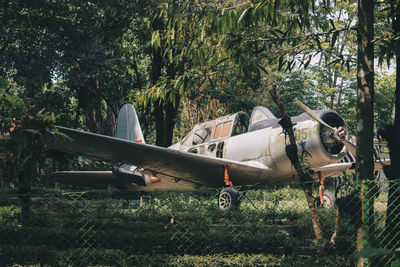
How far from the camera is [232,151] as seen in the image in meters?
12.3

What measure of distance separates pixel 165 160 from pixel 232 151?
2283 mm

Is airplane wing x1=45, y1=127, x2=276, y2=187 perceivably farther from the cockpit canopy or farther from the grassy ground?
the grassy ground

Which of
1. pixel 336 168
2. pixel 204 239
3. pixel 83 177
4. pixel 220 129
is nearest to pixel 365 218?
pixel 204 239

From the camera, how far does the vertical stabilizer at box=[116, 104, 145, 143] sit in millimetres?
16719

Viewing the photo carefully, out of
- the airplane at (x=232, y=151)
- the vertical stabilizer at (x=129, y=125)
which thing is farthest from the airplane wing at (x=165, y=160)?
the vertical stabilizer at (x=129, y=125)

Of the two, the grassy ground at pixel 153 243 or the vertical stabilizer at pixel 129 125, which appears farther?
the vertical stabilizer at pixel 129 125

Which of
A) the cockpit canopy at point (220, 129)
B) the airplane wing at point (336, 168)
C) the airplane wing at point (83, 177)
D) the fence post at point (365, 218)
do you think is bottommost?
the airplane wing at point (83, 177)

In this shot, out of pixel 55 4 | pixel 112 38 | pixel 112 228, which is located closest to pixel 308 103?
pixel 112 38

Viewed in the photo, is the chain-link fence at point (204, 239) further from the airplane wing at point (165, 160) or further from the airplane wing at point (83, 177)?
the airplane wing at point (83, 177)

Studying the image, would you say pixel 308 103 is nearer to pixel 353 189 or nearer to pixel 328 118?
pixel 328 118

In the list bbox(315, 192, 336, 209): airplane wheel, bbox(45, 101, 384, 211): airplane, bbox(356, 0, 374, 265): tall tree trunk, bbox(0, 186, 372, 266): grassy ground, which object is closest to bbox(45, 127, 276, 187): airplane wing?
bbox(45, 101, 384, 211): airplane

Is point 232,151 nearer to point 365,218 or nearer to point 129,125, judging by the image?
point 129,125

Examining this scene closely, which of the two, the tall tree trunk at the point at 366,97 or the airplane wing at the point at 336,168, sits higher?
the tall tree trunk at the point at 366,97

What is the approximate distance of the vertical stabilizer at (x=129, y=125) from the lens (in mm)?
16719
